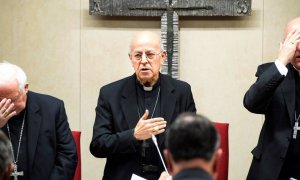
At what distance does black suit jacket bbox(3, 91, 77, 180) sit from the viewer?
344 cm

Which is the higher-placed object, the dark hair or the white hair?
the white hair

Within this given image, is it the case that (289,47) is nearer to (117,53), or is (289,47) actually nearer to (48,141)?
(48,141)

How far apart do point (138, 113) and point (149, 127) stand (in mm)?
376

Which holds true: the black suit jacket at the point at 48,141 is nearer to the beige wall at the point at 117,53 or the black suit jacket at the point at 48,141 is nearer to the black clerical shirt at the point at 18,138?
the black clerical shirt at the point at 18,138

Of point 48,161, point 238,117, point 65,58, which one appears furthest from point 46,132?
point 238,117

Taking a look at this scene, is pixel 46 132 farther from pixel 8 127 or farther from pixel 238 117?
pixel 238 117

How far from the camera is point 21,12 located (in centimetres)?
510

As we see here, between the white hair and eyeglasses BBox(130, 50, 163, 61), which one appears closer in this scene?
the white hair

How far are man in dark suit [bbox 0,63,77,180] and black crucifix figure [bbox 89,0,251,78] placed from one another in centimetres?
143

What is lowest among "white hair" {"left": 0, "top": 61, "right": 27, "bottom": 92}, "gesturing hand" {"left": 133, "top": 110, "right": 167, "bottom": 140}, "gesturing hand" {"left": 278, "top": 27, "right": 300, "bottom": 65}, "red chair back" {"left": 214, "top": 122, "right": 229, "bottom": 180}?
"red chair back" {"left": 214, "top": 122, "right": 229, "bottom": 180}

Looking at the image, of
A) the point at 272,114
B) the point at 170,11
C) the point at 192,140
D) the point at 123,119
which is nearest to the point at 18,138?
the point at 123,119

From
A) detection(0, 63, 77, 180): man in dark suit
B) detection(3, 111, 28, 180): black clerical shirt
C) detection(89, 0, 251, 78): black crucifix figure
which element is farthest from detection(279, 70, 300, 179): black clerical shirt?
detection(89, 0, 251, 78): black crucifix figure

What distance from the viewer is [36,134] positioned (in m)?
3.46

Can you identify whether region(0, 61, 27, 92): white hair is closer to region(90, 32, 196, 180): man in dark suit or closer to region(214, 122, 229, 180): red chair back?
region(90, 32, 196, 180): man in dark suit
